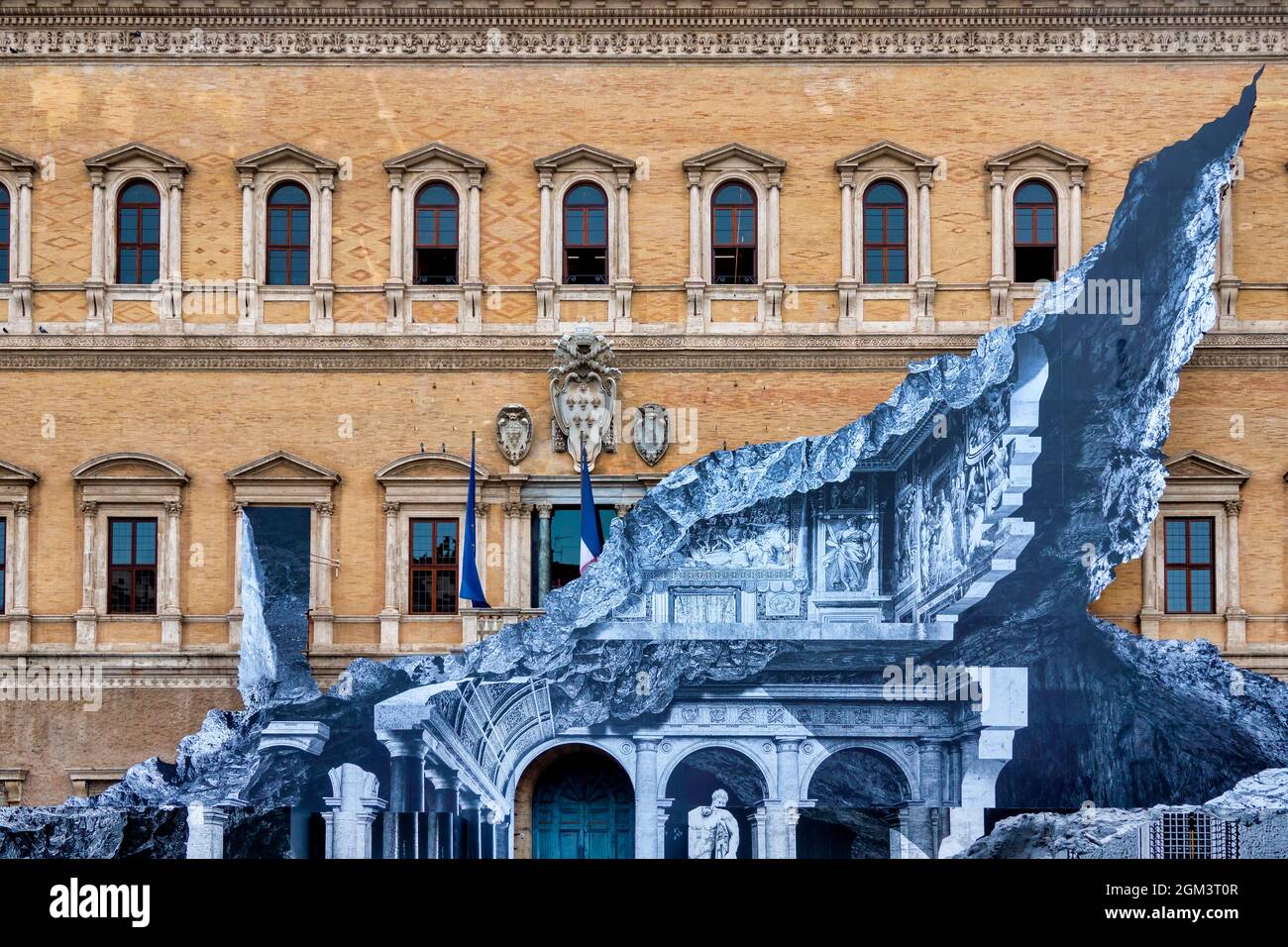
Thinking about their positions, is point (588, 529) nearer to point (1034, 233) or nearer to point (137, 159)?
point (1034, 233)

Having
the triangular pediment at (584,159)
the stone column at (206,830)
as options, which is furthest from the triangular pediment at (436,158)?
the stone column at (206,830)

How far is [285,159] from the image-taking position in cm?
3089

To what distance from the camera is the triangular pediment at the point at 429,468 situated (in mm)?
30344

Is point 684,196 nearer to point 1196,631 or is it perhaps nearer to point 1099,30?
point 1099,30

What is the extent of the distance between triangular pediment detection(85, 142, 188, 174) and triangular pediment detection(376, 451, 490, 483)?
4.80 m

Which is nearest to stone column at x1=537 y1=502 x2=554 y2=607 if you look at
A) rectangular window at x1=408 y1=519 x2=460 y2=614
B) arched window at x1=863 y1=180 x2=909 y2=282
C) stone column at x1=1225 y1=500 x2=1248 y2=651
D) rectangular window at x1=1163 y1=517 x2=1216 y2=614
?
rectangular window at x1=408 y1=519 x2=460 y2=614

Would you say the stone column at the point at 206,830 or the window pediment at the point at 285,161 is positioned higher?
the window pediment at the point at 285,161

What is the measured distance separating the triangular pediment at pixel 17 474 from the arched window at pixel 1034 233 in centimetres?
1294

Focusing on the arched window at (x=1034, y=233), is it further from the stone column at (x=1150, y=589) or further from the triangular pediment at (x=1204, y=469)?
the stone column at (x=1150, y=589)

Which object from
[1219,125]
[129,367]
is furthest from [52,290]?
[1219,125]

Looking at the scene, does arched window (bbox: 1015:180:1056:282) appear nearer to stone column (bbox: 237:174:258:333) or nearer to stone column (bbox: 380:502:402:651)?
stone column (bbox: 380:502:402:651)

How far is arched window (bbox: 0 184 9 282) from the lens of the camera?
102 feet

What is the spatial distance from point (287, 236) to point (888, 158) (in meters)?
7.90

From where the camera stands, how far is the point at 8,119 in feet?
102
